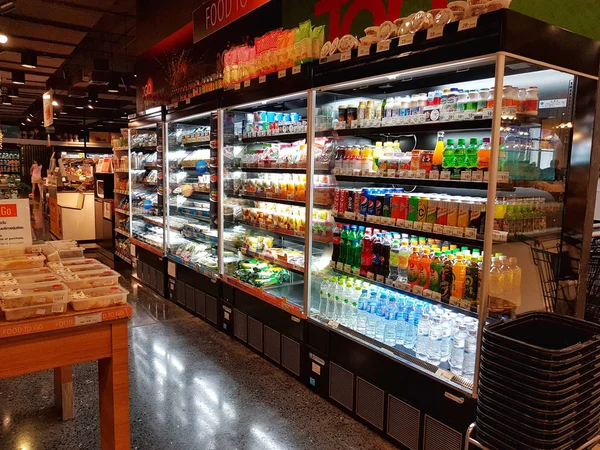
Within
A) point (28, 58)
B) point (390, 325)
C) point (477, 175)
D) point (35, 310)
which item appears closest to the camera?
point (35, 310)

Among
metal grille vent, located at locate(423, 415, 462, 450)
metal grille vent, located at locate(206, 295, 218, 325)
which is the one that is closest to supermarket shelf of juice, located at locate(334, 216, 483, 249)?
metal grille vent, located at locate(423, 415, 462, 450)

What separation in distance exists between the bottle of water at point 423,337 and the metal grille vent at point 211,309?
2.61m

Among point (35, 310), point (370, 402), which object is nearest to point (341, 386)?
point (370, 402)

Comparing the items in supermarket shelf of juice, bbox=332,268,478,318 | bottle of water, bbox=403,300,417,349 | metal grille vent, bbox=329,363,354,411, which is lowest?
metal grille vent, bbox=329,363,354,411

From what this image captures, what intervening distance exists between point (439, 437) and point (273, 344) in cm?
180

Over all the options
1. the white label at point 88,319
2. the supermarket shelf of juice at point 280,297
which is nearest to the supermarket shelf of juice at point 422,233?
the supermarket shelf of juice at point 280,297

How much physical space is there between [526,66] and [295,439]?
2.66 meters

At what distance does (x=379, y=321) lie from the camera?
10.8 ft

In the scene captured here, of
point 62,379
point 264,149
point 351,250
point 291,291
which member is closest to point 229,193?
point 264,149

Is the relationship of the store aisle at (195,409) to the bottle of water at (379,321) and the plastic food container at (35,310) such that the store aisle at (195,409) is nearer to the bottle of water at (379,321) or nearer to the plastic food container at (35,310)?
the bottle of water at (379,321)

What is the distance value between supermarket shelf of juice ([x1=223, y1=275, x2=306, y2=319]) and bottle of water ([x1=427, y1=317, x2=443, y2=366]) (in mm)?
1116

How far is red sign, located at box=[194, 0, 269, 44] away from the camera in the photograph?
4064mm

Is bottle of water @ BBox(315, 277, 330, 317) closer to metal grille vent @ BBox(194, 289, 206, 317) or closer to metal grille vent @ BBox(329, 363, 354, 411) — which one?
metal grille vent @ BBox(329, 363, 354, 411)

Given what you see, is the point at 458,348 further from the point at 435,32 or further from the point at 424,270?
the point at 435,32
